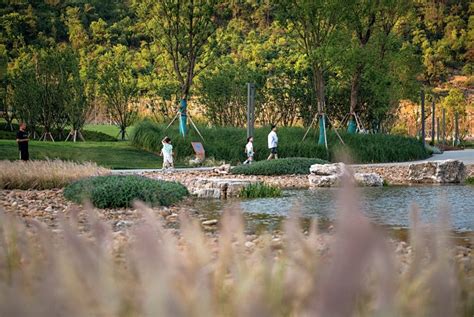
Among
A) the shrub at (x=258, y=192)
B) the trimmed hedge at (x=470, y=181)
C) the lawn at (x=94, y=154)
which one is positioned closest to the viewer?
the shrub at (x=258, y=192)

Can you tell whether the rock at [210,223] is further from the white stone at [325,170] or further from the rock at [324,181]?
the white stone at [325,170]

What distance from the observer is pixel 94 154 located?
22.8 meters

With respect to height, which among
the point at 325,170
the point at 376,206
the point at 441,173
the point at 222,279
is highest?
the point at 222,279

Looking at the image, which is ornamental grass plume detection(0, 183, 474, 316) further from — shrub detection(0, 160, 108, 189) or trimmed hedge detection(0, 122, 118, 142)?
trimmed hedge detection(0, 122, 118, 142)

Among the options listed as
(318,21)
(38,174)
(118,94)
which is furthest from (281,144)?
(38,174)

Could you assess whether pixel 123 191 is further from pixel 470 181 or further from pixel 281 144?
pixel 281 144

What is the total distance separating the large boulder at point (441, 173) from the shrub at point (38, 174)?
8.00 m

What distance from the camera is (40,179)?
14023 mm

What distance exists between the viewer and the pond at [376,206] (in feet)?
31.1

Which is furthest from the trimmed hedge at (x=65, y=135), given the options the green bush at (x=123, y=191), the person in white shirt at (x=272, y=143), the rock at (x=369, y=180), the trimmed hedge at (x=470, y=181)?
the green bush at (x=123, y=191)

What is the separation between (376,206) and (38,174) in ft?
22.4

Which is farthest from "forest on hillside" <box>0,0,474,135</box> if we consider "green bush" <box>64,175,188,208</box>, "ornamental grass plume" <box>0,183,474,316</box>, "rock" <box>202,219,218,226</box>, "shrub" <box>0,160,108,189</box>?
"ornamental grass plume" <box>0,183,474,316</box>

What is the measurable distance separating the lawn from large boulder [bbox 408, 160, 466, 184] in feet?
27.3

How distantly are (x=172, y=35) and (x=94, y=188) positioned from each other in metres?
16.6
